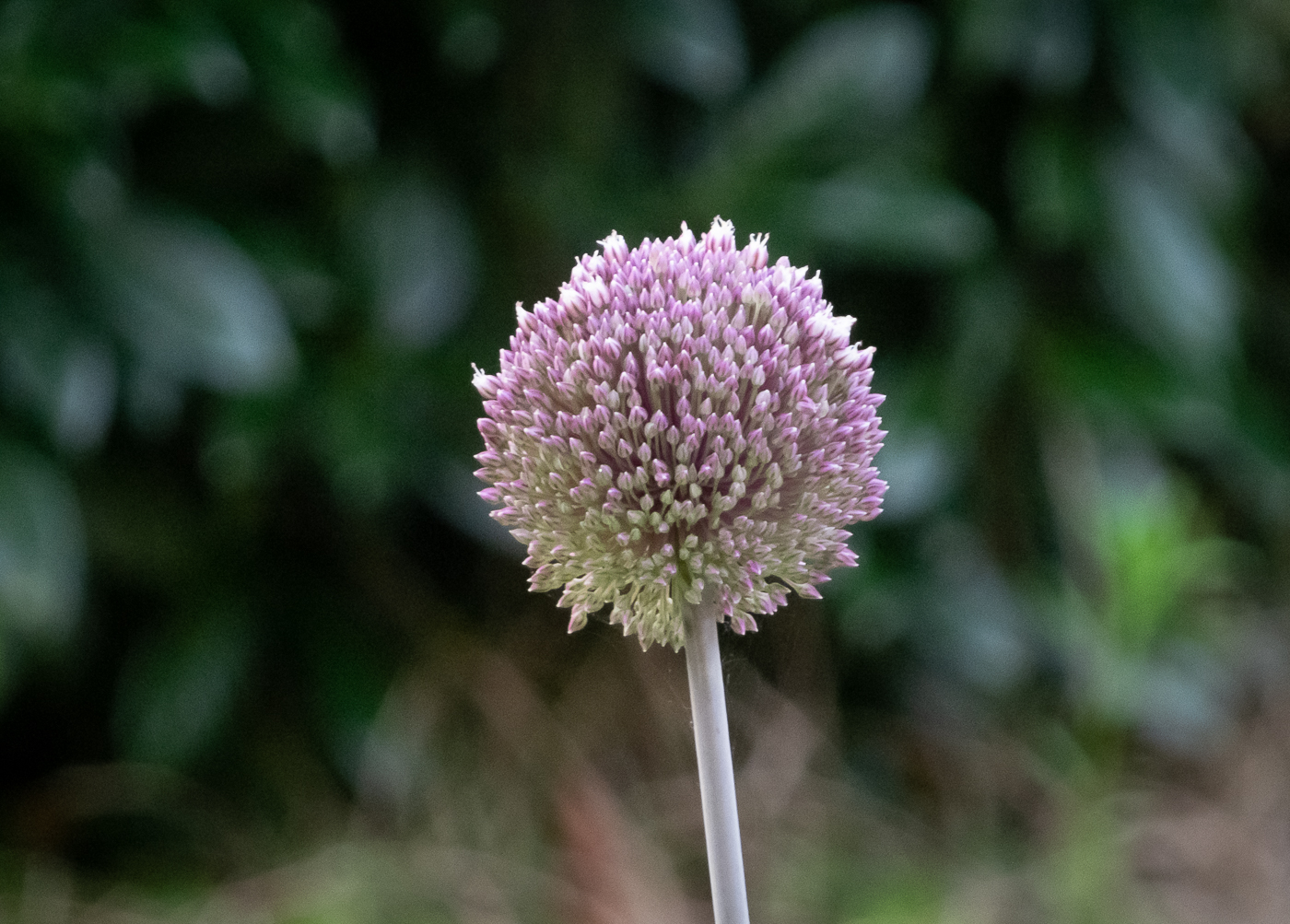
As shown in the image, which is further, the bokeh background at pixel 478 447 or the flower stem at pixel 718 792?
the bokeh background at pixel 478 447

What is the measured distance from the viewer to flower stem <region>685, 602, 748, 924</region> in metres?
0.14

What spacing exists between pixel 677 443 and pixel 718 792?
46mm

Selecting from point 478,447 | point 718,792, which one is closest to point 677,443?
point 718,792

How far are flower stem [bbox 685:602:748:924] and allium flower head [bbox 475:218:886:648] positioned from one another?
13 millimetres

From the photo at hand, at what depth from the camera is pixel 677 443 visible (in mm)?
155

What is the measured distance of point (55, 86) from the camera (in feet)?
2.21

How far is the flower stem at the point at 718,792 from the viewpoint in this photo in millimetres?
136

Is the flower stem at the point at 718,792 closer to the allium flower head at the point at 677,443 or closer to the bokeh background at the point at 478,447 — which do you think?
the allium flower head at the point at 677,443

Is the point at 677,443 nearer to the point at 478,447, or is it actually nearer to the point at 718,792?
the point at 718,792

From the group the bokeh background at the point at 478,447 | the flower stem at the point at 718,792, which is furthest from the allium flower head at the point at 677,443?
the bokeh background at the point at 478,447

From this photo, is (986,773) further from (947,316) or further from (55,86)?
(55,86)

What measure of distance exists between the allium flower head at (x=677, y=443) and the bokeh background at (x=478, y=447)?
0.48 m

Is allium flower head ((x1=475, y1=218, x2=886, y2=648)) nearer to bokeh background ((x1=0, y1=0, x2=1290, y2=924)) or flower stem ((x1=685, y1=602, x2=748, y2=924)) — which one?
flower stem ((x1=685, y1=602, x2=748, y2=924))

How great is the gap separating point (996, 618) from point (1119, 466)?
15cm
